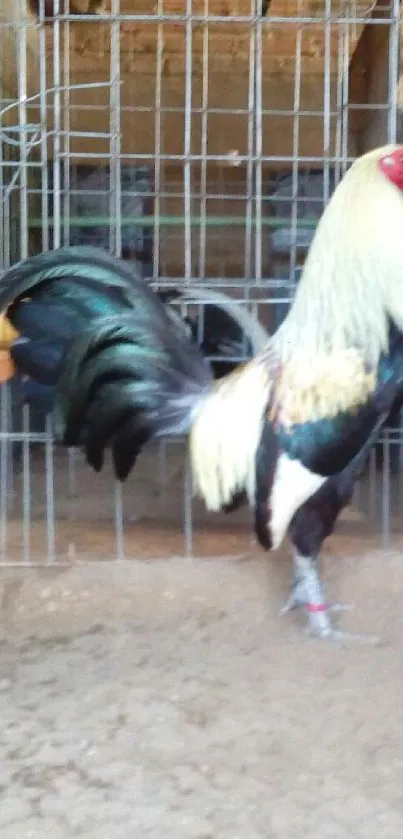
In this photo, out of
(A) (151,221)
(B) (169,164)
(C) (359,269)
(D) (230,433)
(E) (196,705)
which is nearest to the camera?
(E) (196,705)

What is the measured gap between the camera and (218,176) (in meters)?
4.18

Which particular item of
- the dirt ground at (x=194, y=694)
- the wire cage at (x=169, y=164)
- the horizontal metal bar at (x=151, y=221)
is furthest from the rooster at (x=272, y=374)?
the horizontal metal bar at (x=151, y=221)

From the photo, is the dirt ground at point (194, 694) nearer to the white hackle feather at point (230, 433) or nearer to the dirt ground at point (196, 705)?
the dirt ground at point (196, 705)

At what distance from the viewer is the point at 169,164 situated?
12.9ft

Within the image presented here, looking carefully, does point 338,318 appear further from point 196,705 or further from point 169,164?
point 169,164

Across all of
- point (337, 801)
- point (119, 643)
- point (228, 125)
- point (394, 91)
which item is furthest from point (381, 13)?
point (337, 801)

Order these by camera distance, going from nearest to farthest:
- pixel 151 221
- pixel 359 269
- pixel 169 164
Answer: pixel 359 269
pixel 151 221
pixel 169 164

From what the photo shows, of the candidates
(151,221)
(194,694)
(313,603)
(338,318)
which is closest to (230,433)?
(338,318)

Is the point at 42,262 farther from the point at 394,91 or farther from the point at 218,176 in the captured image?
the point at 218,176

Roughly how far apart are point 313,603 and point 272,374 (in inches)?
22.7

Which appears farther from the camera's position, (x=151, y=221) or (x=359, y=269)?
(x=151, y=221)

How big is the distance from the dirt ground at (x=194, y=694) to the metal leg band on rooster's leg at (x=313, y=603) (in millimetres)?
37

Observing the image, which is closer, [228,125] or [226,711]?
[226,711]

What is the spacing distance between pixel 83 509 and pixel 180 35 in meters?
2.36
